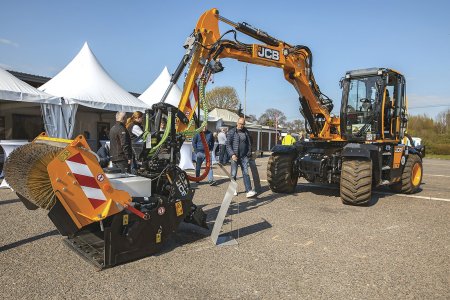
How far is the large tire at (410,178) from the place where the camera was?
8.38 m

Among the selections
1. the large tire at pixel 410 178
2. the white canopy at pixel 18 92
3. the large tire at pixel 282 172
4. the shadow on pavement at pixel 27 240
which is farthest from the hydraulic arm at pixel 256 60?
the white canopy at pixel 18 92

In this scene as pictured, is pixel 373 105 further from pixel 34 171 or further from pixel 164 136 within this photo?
pixel 34 171

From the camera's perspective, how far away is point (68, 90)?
11297 mm

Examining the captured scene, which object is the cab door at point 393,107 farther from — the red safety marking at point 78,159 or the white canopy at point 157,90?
the white canopy at point 157,90

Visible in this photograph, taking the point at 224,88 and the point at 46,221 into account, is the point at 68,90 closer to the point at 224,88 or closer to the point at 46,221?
the point at 46,221

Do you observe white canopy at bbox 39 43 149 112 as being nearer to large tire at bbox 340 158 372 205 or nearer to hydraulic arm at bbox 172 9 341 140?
hydraulic arm at bbox 172 9 341 140

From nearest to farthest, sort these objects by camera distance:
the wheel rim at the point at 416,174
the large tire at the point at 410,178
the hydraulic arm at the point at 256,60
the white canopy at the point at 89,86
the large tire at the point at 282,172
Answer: the hydraulic arm at the point at 256,60 → the large tire at the point at 282,172 → the large tire at the point at 410,178 → the wheel rim at the point at 416,174 → the white canopy at the point at 89,86

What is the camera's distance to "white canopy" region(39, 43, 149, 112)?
37.2ft

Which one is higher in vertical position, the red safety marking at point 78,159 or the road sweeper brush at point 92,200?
the red safety marking at point 78,159

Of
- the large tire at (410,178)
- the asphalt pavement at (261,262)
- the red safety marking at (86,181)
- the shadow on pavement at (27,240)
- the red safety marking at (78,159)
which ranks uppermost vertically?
the red safety marking at (78,159)

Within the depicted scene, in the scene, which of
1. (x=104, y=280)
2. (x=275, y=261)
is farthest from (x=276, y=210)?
(x=104, y=280)

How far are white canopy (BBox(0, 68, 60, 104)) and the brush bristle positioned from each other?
20.6 ft

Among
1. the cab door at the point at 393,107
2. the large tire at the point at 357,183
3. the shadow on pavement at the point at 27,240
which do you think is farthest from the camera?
the cab door at the point at 393,107

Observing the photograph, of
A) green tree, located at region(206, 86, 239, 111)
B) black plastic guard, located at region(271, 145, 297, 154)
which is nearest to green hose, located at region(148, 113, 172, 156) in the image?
black plastic guard, located at region(271, 145, 297, 154)
